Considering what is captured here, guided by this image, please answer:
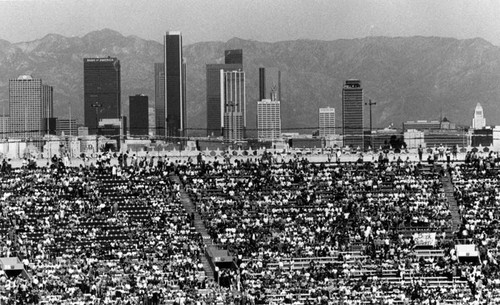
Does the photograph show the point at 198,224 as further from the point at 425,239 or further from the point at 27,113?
the point at 27,113

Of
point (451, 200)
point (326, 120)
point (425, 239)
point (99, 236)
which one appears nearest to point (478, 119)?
point (326, 120)

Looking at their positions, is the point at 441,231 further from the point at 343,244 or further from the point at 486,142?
the point at 486,142

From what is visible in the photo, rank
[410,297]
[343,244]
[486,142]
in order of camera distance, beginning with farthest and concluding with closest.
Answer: [486,142] < [343,244] < [410,297]

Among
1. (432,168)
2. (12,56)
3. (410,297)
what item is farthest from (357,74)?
(410,297)

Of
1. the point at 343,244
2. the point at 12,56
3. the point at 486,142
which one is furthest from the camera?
the point at 12,56

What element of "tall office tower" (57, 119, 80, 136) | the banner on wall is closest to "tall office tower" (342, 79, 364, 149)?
"tall office tower" (57, 119, 80, 136)

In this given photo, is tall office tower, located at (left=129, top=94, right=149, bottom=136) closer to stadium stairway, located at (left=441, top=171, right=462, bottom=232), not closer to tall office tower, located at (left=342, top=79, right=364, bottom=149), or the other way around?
tall office tower, located at (left=342, top=79, right=364, bottom=149)
